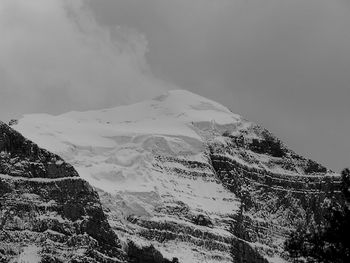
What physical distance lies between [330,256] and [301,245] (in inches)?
92.2

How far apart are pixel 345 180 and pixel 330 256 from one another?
5518 millimetres

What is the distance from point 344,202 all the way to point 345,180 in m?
2.20

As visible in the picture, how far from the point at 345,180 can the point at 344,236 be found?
391 centimetres

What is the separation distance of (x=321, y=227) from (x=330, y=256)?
2.33 m

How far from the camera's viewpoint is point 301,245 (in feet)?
291

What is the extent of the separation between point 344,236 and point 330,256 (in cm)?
185

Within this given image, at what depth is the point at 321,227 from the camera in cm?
8881

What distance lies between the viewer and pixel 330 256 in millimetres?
87500

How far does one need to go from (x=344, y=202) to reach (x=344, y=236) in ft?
10.8

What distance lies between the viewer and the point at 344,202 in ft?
298

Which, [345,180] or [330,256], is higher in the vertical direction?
[345,180]
